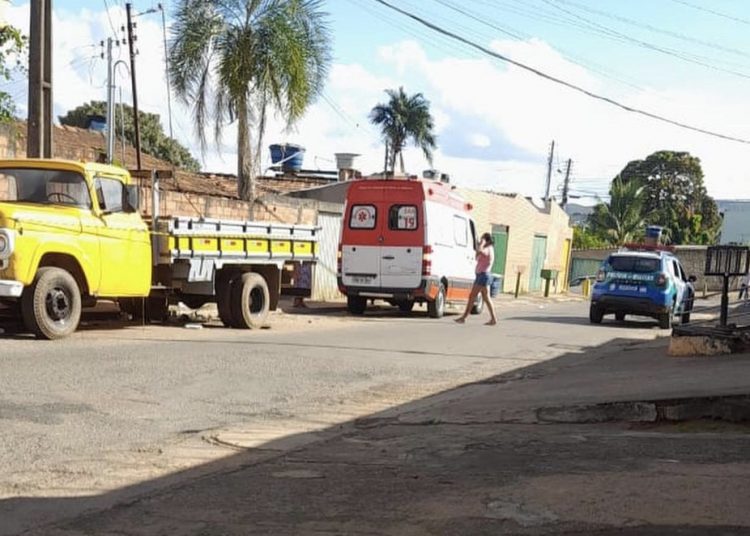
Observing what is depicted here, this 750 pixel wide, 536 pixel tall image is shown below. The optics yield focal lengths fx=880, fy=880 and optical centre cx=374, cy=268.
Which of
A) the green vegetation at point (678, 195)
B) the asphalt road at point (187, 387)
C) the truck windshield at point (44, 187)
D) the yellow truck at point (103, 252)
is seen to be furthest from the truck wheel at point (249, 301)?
the green vegetation at point (678, 195)

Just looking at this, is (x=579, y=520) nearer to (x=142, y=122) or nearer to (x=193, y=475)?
(x=193, y=475)

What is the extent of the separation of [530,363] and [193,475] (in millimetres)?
7009

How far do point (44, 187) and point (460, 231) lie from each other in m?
10.9

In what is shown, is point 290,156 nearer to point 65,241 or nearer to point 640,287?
point 640,287

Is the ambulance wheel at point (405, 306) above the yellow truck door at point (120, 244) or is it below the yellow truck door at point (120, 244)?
below

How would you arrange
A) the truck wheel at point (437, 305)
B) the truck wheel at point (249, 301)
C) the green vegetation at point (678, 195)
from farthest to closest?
the green vegetation at point (678, 195), the truck wheel at point (437, 305), the truck wheel at point (249, 301)

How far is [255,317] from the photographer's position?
47.4 ft

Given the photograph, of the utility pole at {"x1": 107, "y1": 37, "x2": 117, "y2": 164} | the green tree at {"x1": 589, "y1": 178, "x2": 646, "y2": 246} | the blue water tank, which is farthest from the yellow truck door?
the green tree at {"x1": 589, "y1": 178, "x2": 646, "y2": 246}

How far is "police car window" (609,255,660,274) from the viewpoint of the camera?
1848 centimetres

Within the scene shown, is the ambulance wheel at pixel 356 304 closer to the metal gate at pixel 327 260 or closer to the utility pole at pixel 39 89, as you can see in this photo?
Result: the metal gate at pixel 327 260

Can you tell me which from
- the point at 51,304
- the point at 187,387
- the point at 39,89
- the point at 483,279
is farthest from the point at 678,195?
the point at 187,387

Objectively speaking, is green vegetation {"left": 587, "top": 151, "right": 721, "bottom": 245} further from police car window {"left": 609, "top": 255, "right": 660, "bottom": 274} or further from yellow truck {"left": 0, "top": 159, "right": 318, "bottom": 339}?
yellow truck {"left": 0, "top": 159, "right": 318, "bottom": 339}

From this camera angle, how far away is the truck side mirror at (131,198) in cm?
1200

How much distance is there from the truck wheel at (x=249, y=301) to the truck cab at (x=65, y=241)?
1.88 metres
